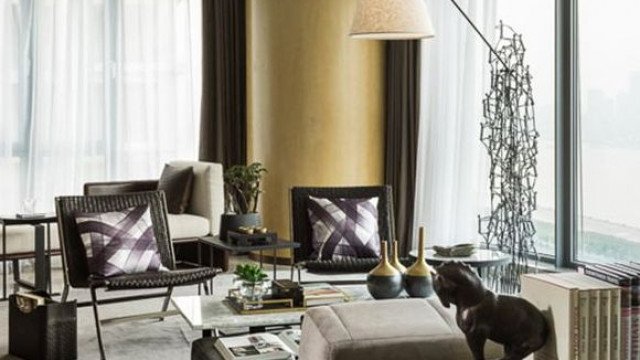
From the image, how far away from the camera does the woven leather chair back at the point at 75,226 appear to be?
194 inches

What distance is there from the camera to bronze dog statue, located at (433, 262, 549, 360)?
192 centimetres

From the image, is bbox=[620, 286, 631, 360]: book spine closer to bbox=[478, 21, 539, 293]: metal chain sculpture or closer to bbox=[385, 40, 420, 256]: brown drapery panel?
bbox=[478, 21, 539, 293]: metal chain sculpture

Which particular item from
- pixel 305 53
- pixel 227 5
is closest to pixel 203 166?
pixel 305 53

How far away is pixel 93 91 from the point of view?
25.1 feet

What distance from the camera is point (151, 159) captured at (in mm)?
7938

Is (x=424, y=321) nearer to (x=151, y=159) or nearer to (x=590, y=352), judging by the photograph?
(x=590, y=352)

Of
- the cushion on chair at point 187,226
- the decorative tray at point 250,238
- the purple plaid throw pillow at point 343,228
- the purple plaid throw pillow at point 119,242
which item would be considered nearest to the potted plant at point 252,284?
the purple plaid throw pillow at point 119,242

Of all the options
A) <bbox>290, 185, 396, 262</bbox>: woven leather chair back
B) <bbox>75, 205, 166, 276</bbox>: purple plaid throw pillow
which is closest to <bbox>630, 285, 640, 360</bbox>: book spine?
<bbox>75, 205, 166, 276</bbox>: purple plaid throw pillow

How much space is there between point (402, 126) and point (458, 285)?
5328mm

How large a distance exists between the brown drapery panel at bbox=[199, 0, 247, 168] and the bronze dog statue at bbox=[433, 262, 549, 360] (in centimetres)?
608

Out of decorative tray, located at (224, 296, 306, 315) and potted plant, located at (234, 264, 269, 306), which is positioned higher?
potted plant, located at (234, 264, 269, 306)

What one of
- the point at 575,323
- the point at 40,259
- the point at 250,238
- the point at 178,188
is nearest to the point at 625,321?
the point at 575,323

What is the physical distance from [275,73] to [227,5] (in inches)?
41.1

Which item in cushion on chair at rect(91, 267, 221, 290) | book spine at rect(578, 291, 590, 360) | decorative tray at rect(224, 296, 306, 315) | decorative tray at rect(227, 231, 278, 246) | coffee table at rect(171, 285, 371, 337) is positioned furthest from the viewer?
decorative tray at rect(227, 231, 278, 246)
